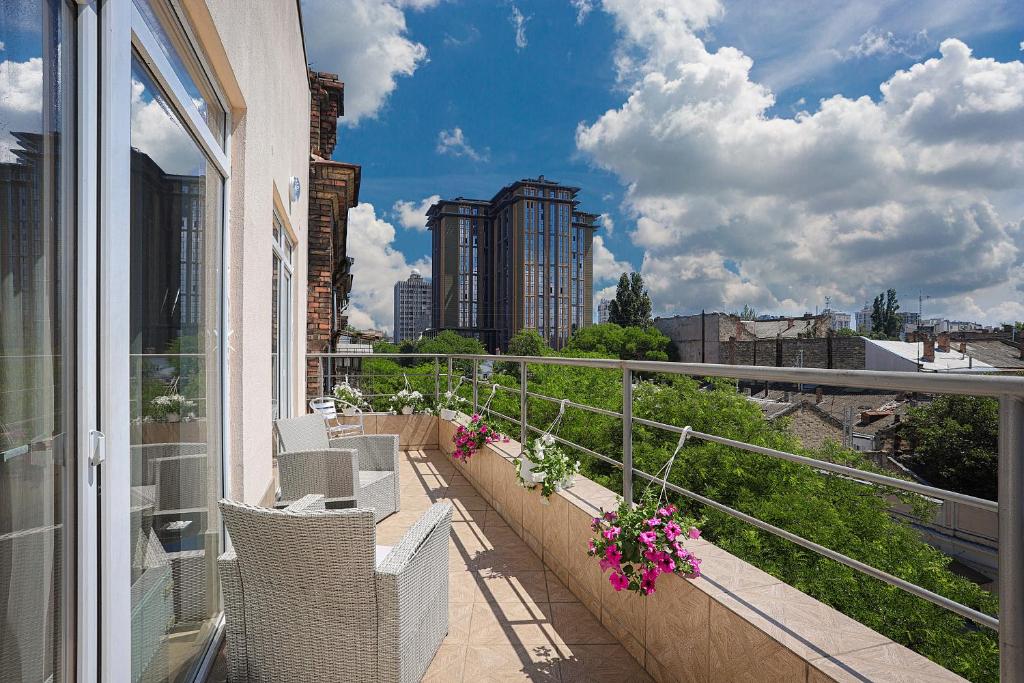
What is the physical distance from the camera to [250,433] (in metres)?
2.55

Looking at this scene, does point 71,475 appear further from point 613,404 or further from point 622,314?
point 622,314

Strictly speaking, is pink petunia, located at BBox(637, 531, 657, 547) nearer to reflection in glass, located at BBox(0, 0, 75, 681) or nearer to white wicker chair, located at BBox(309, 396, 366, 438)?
reflection in glass, located at BBox(0, 0, 75, 681)

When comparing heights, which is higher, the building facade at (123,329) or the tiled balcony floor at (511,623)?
the building facade at (123,329)

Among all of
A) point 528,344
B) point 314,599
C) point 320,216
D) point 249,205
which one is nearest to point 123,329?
point 314,599

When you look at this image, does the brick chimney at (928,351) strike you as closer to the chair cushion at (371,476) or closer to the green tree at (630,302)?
the green tree at (630,302)

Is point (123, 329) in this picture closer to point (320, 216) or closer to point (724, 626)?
point (724, 626)

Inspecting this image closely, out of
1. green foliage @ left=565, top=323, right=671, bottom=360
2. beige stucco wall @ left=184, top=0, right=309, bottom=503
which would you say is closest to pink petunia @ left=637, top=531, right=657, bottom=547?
beige stucco wall @ left=184, top=0, right=309, bottom=503

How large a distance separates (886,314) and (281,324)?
83190 millimetres

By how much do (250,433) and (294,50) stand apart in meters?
3.44

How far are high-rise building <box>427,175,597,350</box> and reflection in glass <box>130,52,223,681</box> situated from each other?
65311 mm

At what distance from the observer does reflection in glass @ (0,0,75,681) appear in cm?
83

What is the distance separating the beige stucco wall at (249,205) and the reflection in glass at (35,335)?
96cm

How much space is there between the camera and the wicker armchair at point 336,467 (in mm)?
3436

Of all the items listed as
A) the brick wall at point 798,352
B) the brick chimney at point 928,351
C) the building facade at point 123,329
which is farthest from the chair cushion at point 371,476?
the brick chimney at point 928,351
